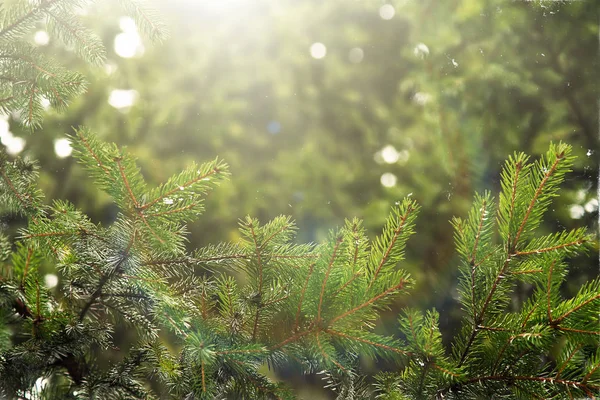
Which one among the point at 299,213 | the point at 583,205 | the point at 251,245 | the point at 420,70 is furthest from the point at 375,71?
the point at 251,245

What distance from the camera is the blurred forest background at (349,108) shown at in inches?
59.9

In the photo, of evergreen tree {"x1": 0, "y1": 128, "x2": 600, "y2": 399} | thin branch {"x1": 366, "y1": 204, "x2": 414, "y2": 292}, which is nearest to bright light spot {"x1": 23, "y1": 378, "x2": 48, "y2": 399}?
evergreen tree {"x1": 0, "y1": 128, "x2": 600, "y2": 399}

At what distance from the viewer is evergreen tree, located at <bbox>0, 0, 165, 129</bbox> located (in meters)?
0.50

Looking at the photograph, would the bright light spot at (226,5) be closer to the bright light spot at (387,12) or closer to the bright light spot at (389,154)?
the bright light spot at (387,12)

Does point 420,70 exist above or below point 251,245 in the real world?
below

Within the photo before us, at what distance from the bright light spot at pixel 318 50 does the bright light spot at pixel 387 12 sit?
0.32 metres

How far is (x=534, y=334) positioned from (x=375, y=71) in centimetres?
185

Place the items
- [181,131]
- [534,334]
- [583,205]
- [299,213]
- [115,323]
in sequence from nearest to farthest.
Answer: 1. [534,334]
2. [115,323]
3. [583,205]
4. [299,213]
5. [181,131]

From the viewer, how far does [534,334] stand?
0.34 meters

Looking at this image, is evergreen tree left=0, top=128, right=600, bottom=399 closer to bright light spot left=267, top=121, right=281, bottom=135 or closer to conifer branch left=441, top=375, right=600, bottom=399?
conifer branch left=441, top=375, right=600, bottom=399

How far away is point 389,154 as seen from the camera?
5.98 ft

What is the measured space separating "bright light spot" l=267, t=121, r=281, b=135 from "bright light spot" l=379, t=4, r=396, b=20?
0.74 metres

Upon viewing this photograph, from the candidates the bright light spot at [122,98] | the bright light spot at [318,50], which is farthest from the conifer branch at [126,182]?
the bright light spot at [318,50]

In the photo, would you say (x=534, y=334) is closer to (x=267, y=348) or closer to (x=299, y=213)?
(x=267, y=348)
